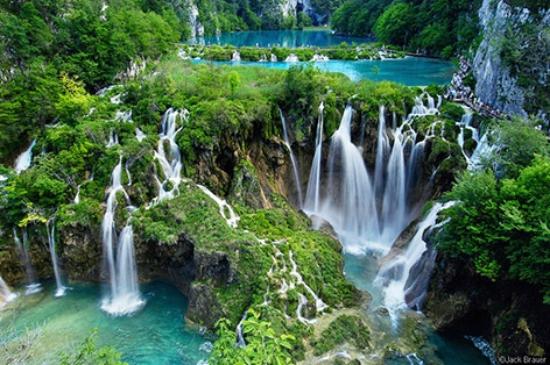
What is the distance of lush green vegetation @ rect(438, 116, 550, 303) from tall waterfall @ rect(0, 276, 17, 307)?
676 inches

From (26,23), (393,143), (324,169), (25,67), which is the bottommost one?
(324,169)

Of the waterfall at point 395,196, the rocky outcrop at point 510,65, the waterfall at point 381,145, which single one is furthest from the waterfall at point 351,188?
the rocky outcrop at point 510,65

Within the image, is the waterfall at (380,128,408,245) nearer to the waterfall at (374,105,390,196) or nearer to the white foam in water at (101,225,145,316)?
the waterfall at (374,105,390,196)

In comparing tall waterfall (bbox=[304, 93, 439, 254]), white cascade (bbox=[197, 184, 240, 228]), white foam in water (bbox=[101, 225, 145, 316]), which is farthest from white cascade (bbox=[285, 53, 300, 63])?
white foam in water (bbox=[101, 225, 145, 316])

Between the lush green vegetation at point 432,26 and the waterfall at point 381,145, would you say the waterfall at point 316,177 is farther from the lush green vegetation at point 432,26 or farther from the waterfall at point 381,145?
the lush green vegetation at point 432,26

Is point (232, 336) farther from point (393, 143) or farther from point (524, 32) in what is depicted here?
point (524, 32)

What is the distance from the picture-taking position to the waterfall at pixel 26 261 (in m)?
17.3

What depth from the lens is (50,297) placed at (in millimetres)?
16641

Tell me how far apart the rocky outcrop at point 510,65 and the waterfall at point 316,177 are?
9.30 meters

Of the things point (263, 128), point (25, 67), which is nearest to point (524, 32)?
point (263, 128)

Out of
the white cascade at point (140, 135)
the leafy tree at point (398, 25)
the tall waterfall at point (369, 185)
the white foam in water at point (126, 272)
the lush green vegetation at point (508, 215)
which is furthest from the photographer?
the leafy tree at point (398, 25)

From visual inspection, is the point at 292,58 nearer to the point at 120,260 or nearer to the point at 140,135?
the point at 140,135

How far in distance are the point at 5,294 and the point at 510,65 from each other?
25577 millimetres

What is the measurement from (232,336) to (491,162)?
12.6 metres
